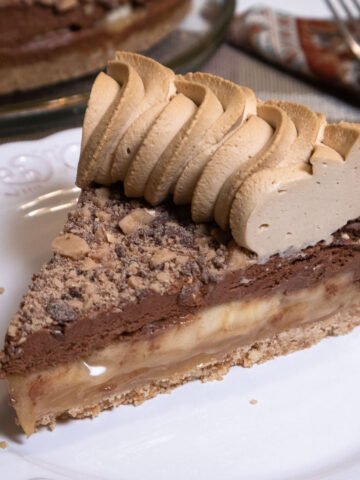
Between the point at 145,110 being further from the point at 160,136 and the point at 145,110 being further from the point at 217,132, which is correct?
the point at 217,132

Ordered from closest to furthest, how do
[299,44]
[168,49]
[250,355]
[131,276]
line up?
[131,276], [250,355], [299,44], [168,49]

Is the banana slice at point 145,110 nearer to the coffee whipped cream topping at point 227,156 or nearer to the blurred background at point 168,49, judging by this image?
the coffee whipped cream topping at point 227,156

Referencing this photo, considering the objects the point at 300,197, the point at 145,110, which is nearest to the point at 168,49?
the point at 145,110

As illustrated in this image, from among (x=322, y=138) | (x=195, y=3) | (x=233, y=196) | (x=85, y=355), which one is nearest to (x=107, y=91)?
(x=233, y=196)

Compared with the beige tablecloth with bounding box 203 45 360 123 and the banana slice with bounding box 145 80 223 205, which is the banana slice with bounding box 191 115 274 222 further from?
the beige tablecloth with bounding box 203 45 360 123

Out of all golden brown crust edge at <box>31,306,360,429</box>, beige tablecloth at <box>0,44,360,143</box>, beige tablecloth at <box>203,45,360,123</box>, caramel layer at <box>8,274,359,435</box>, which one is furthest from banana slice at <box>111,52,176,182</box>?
beige tablecloth at <box>203,45,360,123</box>

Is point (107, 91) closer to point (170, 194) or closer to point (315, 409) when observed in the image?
point (170, 194)
